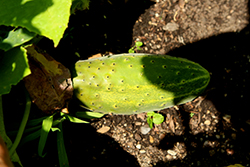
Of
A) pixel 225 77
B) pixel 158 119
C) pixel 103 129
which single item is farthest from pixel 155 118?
pixel 225 77

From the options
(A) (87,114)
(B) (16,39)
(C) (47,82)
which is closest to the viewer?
(B) (16,39)

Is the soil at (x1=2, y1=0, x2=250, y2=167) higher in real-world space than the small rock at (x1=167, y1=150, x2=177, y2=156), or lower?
higher

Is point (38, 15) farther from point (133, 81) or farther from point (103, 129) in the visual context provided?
point (103, 129)

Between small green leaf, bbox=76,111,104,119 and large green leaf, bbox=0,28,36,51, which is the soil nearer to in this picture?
small green leaf, bbox=76,111,104,119

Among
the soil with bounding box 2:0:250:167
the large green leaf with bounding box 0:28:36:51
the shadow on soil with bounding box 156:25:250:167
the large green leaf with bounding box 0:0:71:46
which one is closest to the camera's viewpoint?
the large green leaf with bounding box 0:0:71:46

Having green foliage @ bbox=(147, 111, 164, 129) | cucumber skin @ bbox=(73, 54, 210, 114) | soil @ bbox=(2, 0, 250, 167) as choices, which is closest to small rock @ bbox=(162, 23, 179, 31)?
soil @ bbox=(2, 0, 250, 167)

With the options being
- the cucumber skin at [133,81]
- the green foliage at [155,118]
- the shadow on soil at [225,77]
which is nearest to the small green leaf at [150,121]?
the green foliage at [155,118]
